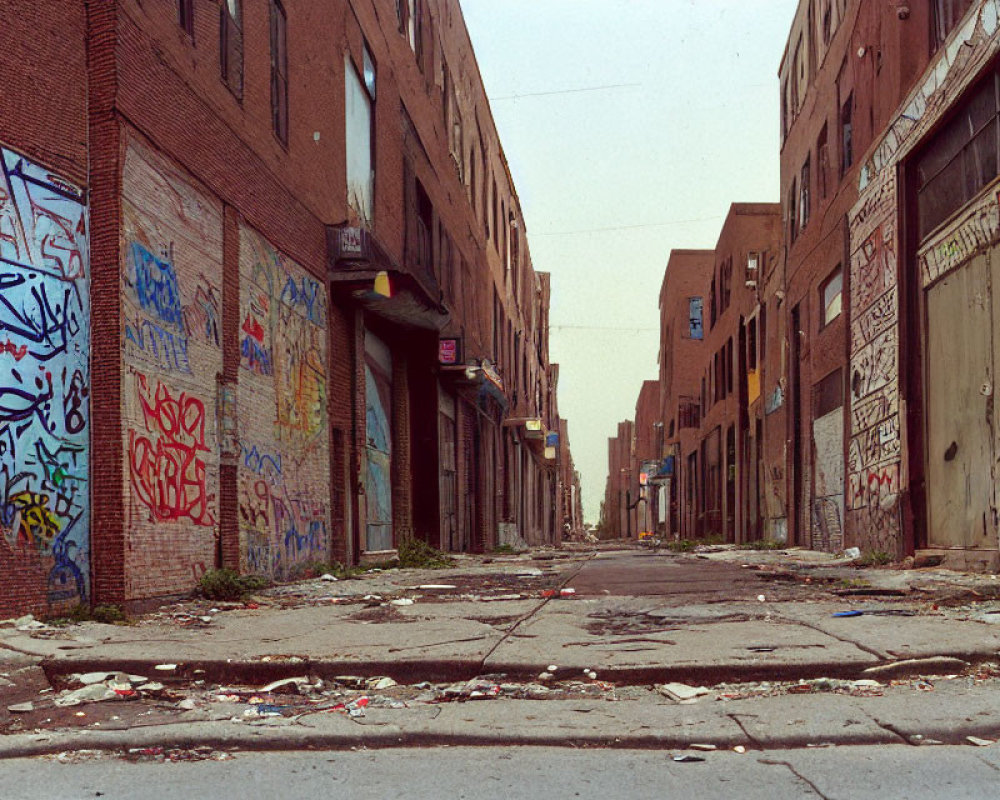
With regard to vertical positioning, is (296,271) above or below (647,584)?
above

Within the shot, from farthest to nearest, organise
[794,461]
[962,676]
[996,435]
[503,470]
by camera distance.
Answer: [503,470] < [794,461] < [996,435] < [962,676]

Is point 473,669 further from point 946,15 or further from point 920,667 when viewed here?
point 946,15

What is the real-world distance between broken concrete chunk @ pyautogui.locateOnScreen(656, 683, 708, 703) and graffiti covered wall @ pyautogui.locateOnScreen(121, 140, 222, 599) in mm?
4805

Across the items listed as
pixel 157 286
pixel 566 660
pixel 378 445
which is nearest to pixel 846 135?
pixel 378 445

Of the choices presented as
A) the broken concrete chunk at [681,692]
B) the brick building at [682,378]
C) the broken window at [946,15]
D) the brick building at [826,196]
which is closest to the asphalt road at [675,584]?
the broken concrete chunk at [681,692]

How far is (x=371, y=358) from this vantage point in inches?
664

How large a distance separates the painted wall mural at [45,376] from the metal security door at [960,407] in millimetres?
8711

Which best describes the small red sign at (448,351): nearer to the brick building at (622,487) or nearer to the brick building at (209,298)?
the brick building at (209,298)

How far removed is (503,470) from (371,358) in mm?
15835

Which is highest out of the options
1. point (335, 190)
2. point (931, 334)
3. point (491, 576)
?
point (335, 190)

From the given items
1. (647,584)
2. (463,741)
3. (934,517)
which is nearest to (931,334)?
(934,517)

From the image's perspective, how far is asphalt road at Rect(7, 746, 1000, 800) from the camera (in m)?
2.92

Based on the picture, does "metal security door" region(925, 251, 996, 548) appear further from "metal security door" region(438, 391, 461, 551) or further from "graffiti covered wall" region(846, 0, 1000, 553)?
"metal security door" region(438, 391, 461, 551)

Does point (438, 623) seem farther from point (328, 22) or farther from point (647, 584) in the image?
point (328, 22)
